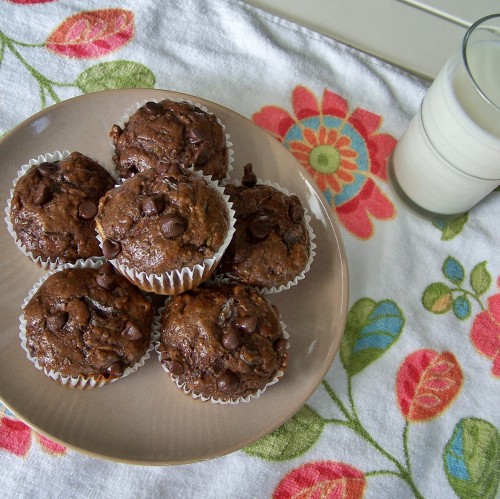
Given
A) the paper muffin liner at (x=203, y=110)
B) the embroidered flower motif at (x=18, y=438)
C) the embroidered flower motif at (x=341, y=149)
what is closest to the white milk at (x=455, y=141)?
the embroidered flower motif at (x=341, y=149)

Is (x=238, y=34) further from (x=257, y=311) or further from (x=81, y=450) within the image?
(x=81, y=450)

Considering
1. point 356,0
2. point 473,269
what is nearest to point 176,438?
point 473,269

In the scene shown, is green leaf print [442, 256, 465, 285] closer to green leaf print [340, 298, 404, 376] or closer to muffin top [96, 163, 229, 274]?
green leaf print [340, 298, 404, 376]

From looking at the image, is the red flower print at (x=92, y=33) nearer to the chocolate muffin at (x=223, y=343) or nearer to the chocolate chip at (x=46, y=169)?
the chocolate chip at (x=46, y=169)

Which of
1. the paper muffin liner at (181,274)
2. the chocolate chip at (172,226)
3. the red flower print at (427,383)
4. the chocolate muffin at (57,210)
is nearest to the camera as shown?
the chocolate chip at (172,226)

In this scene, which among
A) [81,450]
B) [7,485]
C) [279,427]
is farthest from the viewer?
[279,427]

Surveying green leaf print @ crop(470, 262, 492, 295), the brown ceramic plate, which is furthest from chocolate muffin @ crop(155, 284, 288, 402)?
green leaf print @ crop(470, 262, 492, 295)
